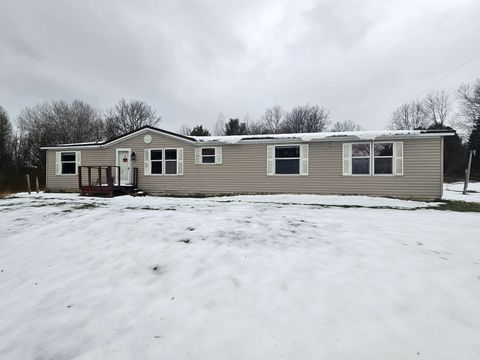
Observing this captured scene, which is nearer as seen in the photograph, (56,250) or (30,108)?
(56,250)

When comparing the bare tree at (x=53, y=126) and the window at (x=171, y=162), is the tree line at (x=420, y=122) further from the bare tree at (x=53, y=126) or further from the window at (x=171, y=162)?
the window at (x=171, y=162)

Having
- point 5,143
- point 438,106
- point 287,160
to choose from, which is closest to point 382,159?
point 287,160

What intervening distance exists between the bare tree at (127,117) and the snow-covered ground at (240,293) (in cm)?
3087

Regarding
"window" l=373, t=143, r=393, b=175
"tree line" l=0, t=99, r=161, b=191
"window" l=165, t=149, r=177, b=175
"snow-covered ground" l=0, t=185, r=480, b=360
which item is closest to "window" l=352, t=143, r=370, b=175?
"window" l=373, t=143, r=393, b=175

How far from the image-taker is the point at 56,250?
12.6 feet

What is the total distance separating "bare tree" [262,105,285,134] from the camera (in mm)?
40359

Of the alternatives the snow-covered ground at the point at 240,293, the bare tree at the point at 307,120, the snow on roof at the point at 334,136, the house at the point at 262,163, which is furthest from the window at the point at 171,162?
the bare tree at the point at 307,120

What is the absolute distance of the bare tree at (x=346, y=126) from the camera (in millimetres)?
41719

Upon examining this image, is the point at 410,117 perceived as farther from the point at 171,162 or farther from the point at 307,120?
the point at 171,162

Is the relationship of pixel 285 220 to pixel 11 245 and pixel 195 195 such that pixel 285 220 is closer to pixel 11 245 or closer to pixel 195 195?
pixel 11 245

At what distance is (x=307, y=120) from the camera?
38.4 meters

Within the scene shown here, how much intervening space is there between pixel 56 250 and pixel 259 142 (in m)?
8.94

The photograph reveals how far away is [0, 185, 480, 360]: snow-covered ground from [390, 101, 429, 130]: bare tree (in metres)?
40.9

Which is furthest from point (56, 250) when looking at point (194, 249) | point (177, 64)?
point (177, 64)
